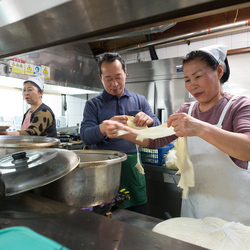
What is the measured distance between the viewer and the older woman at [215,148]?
118 centimetres

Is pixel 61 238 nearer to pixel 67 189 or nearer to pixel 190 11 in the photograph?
pixel 67 189

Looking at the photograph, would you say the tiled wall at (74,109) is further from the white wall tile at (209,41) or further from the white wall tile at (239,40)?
the white wall tile at (239,40)

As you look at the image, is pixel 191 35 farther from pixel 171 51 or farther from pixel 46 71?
pixel 46 71

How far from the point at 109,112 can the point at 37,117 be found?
31.9 inches

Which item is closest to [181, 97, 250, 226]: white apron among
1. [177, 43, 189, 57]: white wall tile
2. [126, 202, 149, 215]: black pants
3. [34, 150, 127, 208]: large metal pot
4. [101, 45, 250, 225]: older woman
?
[101, 45, 250, 225]: older woman

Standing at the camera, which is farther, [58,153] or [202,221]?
[202,221]

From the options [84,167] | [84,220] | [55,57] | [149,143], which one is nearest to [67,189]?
[84,167]

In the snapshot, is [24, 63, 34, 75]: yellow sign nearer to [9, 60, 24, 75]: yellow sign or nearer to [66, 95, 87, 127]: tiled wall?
[9, 60, 24, 75]: yellow sign

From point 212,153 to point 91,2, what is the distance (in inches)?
43.7

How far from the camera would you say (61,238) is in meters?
0.52

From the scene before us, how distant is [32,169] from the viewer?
67cm

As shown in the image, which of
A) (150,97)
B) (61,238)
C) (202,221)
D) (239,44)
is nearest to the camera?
(61,238)

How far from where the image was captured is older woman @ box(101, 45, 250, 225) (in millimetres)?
1178

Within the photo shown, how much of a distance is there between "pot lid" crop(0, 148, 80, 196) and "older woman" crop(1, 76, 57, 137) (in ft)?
4.06
